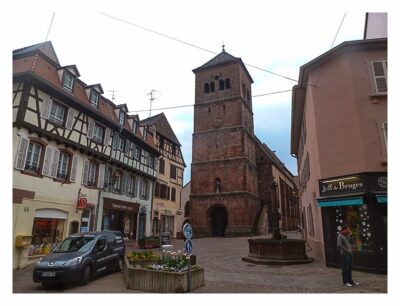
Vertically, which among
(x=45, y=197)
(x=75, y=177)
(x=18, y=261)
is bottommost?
(x=18, y=261)

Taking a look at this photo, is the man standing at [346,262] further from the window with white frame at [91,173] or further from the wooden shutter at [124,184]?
the wooden shutter at [124,184]

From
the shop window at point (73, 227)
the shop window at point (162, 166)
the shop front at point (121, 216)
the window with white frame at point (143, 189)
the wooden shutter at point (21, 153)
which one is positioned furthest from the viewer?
the shop window at point (162, 166)

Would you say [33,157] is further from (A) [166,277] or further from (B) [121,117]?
(A) [166,277]

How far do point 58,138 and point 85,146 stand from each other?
A: 2.12 metres

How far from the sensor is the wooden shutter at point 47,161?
44.3 feet

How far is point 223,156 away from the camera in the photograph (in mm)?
34625

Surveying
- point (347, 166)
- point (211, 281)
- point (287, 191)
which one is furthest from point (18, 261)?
point (287, 191)

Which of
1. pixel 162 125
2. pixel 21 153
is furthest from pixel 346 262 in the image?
pixel 162 125

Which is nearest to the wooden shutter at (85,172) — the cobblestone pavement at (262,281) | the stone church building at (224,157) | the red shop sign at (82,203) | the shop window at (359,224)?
the red shop sign at (82,203)

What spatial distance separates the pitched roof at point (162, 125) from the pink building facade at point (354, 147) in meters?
19.1

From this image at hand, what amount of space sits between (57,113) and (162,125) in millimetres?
16447

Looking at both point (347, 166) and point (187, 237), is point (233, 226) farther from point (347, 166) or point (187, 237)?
point (187, 237)

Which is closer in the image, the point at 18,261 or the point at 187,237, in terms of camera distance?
the point at 187,237

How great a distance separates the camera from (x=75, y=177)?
15578 mm
